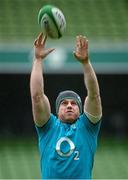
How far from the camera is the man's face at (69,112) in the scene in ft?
24.0

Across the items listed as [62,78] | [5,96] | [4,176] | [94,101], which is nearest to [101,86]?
[62,78]

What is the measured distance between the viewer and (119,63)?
43.5 ft

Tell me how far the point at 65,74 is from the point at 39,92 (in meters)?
6.84

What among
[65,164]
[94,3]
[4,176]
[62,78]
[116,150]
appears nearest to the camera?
[65,164]

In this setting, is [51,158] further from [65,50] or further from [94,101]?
[65,50]

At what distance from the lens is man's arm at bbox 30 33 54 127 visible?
7160 mm

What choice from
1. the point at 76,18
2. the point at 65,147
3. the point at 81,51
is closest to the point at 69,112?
the point at 65,147

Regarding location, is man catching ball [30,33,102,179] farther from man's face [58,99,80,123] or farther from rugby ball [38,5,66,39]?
rugby ball [38,5,66,39]

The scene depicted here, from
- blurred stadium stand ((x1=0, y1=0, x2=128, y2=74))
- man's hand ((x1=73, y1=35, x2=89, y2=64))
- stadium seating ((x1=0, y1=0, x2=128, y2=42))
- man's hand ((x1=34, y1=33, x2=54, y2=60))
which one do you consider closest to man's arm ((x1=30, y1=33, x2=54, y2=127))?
man's hand ((x1=34, y1=33, x2=54, y2=60))

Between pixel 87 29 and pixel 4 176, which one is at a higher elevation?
pixel 87 29

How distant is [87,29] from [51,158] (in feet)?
27.1

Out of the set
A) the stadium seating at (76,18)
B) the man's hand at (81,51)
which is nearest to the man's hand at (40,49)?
the man's hand at (81,51)

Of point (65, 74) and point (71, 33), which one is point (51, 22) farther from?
point (71, 33)

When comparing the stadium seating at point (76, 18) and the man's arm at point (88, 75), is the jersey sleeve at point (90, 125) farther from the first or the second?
Result: the stadium seating at point (76, 18)
